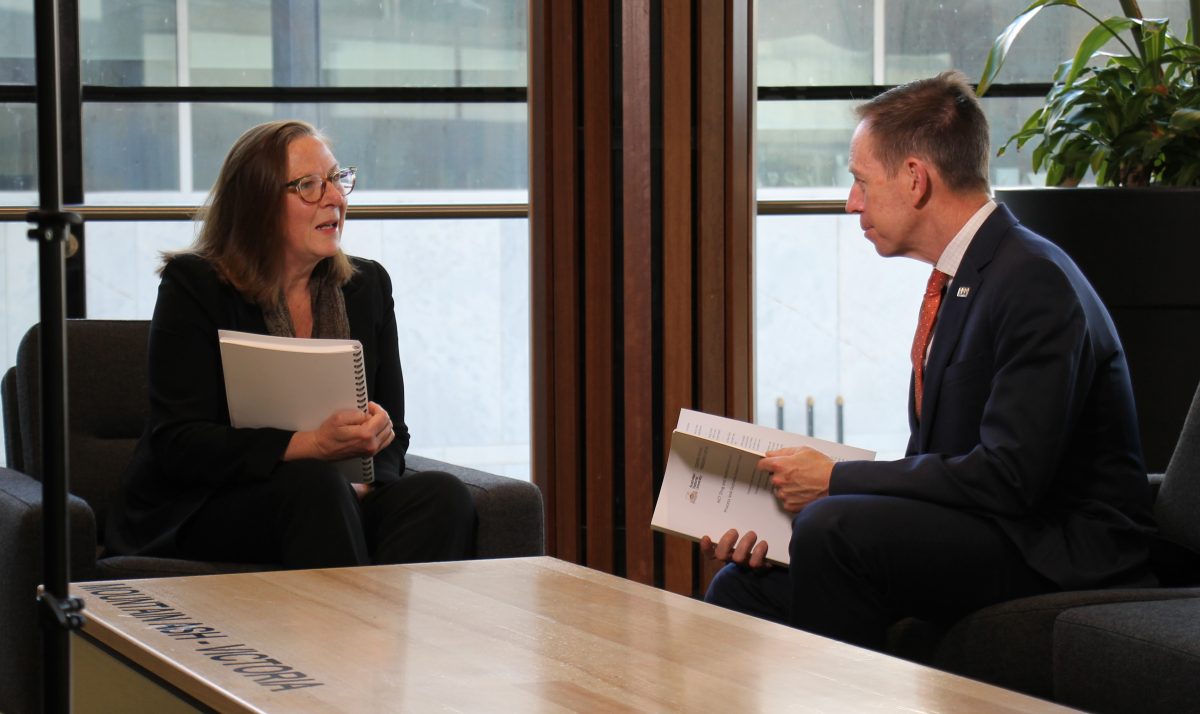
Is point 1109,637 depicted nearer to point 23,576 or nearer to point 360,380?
point 360,380

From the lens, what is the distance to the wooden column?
3.74 m

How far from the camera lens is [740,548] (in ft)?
7.72

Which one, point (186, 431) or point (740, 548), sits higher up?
point (186, 431)

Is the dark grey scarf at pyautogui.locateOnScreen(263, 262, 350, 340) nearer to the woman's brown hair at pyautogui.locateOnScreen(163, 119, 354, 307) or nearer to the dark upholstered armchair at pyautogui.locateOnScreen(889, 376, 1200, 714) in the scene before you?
the woman's brown hair at pyautogui.locateOnScreen(163, 119, 354, 307)

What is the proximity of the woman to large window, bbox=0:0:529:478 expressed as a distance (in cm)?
136

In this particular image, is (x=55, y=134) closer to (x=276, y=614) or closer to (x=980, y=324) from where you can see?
(x=276, y=614)

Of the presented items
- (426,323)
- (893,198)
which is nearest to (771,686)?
(893,198)

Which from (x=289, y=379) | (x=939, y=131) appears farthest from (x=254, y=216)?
(x=939, y=131)

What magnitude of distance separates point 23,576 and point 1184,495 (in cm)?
191

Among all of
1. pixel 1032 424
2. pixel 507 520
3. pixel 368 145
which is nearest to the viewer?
pixel 1032 424

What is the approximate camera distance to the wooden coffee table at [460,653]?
4.58 feet

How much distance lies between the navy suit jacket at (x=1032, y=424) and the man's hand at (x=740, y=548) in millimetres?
190

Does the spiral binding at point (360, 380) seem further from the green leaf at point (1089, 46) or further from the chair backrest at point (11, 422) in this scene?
the green leaf at point (1089, 46)

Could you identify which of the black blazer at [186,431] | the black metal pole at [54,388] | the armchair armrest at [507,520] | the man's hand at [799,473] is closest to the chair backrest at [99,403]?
the black blazer at [186,431]
